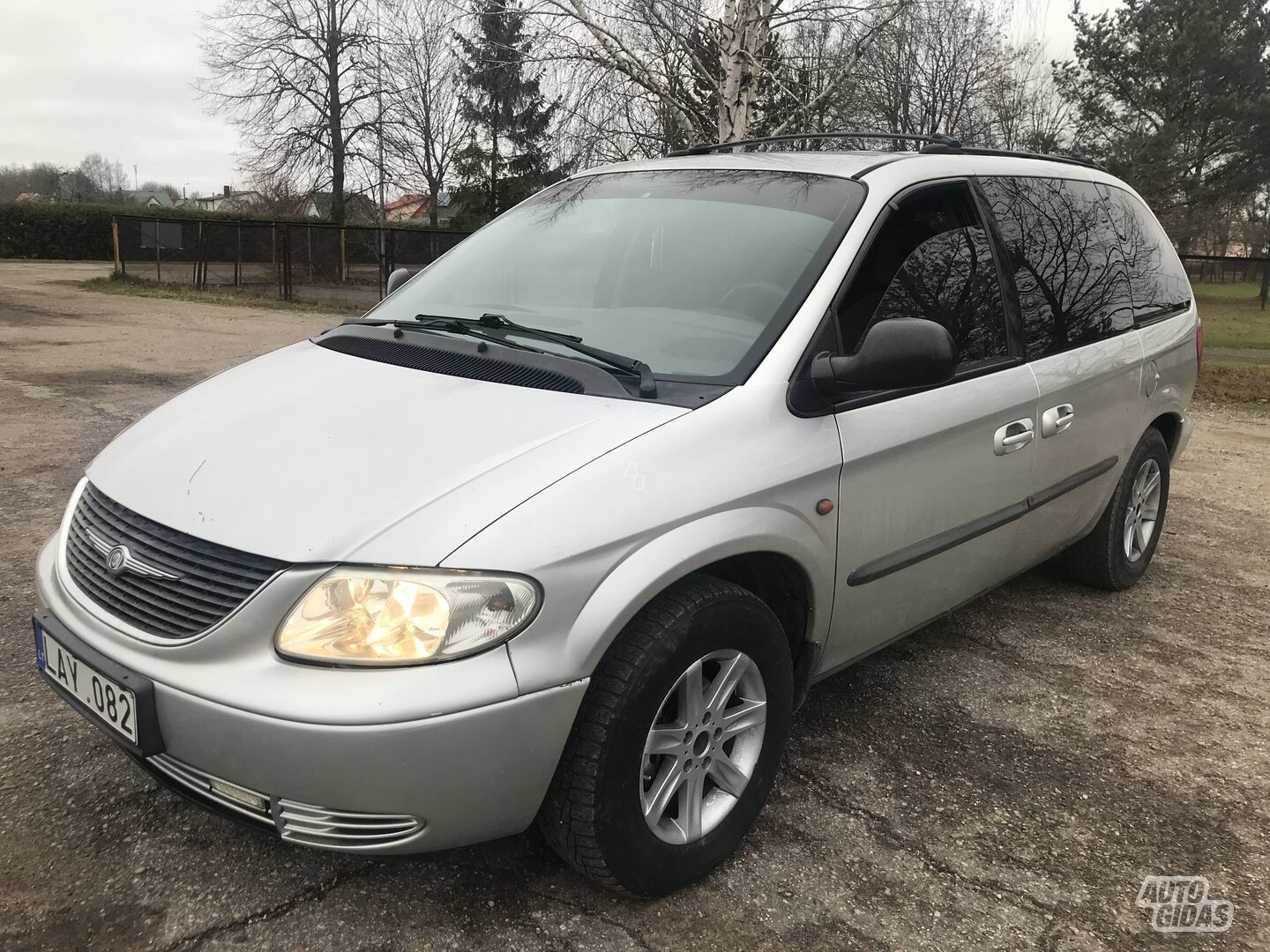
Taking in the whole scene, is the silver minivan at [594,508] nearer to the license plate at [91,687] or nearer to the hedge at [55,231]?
the license plate at [91,687]

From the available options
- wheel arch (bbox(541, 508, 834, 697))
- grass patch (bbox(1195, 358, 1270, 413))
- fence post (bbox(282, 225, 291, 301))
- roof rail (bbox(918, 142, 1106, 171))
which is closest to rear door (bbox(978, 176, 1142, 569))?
roof rail (bbox(918, 142, 1106, 171))

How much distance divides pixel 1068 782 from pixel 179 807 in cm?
246

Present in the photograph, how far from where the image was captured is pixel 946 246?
3186mm

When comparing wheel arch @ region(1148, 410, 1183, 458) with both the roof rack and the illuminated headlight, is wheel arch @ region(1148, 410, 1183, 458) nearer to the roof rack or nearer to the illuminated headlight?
the roof rack

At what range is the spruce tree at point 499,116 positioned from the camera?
1185 cm

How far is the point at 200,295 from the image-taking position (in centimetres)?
2011

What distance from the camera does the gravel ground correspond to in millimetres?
2258

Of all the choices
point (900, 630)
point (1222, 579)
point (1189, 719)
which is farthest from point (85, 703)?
point (1222, 579)

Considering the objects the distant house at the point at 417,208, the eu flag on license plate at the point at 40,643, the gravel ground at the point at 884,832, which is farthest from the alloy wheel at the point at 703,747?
the distant house at the point at 417,208

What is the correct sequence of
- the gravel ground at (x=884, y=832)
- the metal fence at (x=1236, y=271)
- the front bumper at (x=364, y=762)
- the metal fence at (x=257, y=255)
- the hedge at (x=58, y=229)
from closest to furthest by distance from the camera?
the front bumper at (x=364, y=762)
the gravel ground at (x=884, y=832)
the metal fence at (x=1236, y=271)
the metal fence at (x=257, y=255)
the hedge at (x=58, y=229)

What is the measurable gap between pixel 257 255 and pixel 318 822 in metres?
21.6

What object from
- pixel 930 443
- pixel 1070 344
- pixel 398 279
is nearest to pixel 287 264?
pixel 398 279

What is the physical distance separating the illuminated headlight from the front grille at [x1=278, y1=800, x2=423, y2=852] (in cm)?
31

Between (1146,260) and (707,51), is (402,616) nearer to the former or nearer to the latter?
(1146,260)
